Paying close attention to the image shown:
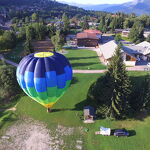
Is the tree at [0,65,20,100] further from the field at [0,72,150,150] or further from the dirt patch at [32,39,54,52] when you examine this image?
the dirt patch at [32,39,54,52]

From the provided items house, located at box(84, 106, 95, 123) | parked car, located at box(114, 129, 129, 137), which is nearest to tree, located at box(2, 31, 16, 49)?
house, located at box(84, 106, 95, 123)

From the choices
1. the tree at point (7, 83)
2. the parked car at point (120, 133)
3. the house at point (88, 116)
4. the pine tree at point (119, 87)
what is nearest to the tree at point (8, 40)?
the tree at point (7, 83)

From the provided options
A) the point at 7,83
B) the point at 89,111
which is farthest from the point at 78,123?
the point at 7,83

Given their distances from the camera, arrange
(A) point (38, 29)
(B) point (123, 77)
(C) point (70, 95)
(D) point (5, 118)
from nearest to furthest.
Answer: (B) point (123, 77) → (D) point (5, 118) → (C) point (70, 95) → (A) point (38, 29)

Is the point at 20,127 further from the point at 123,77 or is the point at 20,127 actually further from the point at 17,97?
the point at 123,77

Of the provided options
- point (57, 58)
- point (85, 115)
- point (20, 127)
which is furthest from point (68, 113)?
point (57, 58)

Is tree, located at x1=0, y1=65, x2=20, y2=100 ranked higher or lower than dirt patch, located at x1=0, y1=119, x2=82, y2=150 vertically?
higher

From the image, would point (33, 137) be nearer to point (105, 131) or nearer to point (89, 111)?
point (89, 111)
